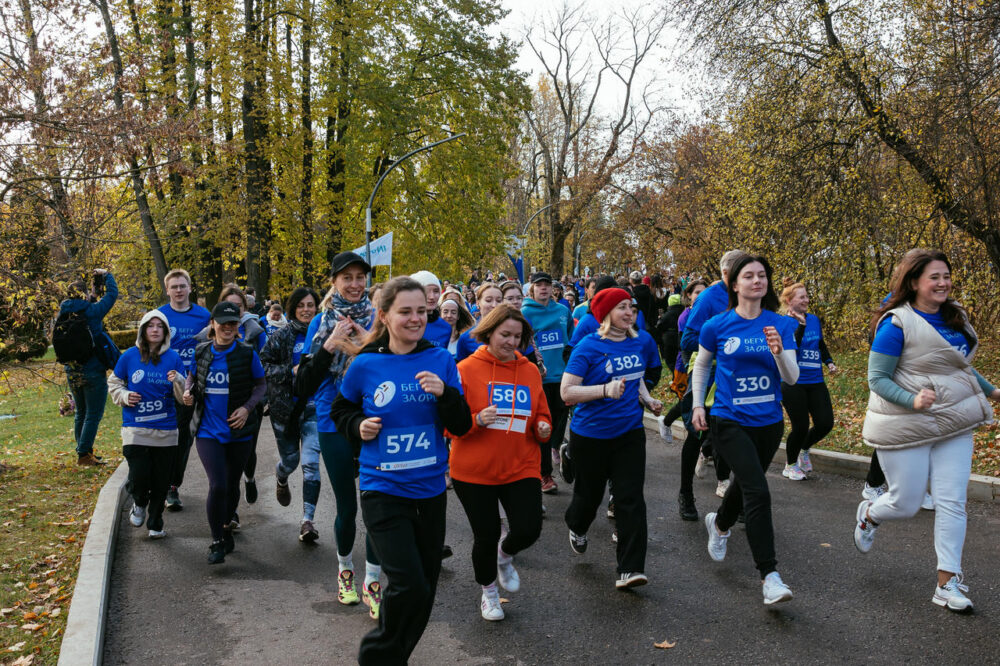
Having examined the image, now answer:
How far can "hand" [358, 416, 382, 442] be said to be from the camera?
3.85 metres

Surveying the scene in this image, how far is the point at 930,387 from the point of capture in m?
4.77

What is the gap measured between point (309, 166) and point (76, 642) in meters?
21.1

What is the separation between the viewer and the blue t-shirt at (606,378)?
5398 mm

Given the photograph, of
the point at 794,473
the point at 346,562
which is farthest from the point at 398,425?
the point at 794,473

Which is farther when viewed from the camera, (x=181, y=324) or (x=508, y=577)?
(x=181, y=324)

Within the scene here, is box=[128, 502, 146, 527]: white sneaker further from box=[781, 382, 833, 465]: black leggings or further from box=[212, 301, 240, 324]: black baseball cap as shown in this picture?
box=[781, 382, 833, 465]: black leggings

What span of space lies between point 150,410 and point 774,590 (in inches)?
191

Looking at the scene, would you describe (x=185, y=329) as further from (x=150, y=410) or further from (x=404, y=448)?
(x=404, y=448)

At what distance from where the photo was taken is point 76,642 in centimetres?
458

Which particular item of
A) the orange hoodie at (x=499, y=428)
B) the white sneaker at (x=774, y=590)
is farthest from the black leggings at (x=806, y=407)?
the orange hoodie at (x=499, y=428)

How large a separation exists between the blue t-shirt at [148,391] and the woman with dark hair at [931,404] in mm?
5217

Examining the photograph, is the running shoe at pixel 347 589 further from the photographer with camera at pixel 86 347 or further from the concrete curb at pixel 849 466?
the photographer with camera at pixel 86 347

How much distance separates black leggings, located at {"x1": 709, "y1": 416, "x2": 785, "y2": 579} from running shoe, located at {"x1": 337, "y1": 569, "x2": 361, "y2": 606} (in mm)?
2389

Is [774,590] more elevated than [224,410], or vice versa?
[224,410]
